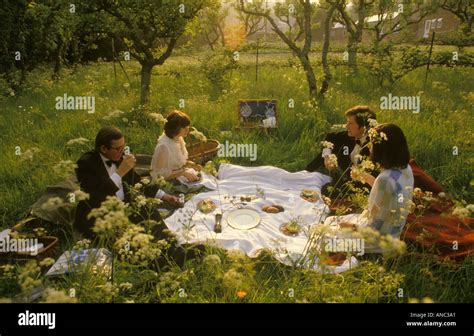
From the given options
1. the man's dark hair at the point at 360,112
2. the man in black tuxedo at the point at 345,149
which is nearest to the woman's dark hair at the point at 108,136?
the man in black tuxedo at the point at 345,149

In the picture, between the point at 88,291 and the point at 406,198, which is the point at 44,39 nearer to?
the point at 88,291

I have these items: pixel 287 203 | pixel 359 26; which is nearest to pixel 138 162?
pixel 287 203

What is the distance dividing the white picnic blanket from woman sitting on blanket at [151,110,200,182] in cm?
41

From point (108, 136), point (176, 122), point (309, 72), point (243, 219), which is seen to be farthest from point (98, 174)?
point (309, 72)

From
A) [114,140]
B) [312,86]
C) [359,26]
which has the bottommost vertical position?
[114,140]

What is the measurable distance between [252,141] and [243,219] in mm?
2355

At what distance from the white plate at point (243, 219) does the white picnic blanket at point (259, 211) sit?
5 centimetres

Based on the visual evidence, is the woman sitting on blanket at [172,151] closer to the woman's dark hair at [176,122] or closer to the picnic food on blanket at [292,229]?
the woman's dark hair at [176,122]

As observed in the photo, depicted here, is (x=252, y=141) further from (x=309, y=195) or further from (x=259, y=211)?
(x=259, y=211)

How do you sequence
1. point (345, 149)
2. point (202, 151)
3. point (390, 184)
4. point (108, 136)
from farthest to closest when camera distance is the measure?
1. point (202, 151)
2. point (345, 149)
3. point (108, 136)
4. point (390, 184)

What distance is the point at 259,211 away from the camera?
448cm

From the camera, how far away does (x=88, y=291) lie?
2639mm
